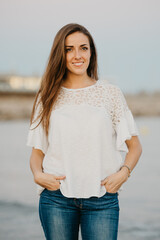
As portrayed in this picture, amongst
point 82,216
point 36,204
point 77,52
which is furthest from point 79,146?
point 36,204

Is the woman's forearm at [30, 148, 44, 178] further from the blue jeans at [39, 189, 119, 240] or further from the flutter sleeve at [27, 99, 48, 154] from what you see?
the blue jeans at [39, 189, 119, 240]

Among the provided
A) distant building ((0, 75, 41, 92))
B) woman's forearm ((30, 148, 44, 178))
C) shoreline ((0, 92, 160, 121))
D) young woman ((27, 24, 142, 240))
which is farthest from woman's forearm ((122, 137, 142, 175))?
distant building ((0, 75, 41, 92))

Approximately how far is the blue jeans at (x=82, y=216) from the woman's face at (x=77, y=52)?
0.61 m

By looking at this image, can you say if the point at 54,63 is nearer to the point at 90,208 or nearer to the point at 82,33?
the point at 82,33

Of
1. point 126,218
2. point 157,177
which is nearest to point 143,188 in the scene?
point 157,177

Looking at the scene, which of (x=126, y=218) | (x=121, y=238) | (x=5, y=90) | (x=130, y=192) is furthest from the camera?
(x=5, y=90)

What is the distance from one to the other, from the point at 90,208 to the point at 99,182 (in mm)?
127

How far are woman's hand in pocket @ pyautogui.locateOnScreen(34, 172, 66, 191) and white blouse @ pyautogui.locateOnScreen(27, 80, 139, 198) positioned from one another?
2cm

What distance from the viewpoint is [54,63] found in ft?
6.84

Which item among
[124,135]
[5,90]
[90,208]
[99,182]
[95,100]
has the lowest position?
[5,90]

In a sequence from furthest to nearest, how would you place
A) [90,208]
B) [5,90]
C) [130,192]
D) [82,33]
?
[5,90]
[130,192]
[82,33]
[90,208]

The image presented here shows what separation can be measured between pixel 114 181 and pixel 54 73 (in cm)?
62

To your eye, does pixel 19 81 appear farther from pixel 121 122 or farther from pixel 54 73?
pixel 121 122

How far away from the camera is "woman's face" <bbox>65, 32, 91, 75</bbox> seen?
80.1 inches
